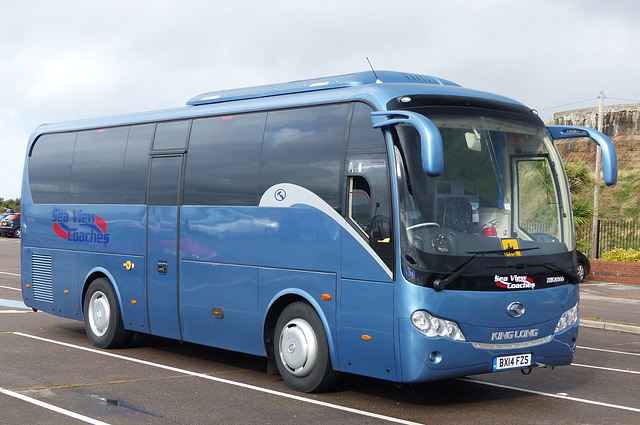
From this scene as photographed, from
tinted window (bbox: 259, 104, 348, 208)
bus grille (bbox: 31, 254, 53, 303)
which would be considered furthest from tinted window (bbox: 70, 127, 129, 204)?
tinted window (bbox: 259, 104, 348, 208)

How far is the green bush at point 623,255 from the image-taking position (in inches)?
1096

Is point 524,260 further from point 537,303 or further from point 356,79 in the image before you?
point 356,79

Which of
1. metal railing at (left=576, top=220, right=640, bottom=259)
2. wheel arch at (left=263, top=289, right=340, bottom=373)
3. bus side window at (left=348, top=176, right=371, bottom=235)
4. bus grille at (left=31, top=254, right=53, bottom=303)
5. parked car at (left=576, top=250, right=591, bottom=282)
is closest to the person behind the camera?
bus side window at (left=348, top=176, right=371, bottom=235)

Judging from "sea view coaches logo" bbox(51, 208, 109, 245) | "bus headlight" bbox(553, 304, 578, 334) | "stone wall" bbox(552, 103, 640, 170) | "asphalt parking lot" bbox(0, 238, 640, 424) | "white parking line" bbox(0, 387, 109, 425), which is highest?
"stone wall" bbox(552, 103, 640, 170)

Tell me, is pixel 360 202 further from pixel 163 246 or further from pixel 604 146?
pixel 163 246

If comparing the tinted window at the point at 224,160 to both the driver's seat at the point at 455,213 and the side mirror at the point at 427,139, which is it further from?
the driver's seat at the point at 455,213

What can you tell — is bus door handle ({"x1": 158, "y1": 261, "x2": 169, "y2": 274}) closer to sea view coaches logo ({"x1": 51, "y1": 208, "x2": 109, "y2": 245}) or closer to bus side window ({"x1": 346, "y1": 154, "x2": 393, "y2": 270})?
sea view coaches logo ({"x1": 51, "y1": 208, "x2": 109, "y2": 245})

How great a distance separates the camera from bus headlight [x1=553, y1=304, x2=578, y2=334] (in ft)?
27.7

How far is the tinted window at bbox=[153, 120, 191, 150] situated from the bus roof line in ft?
1.61

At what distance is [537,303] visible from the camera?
8203 millimetres

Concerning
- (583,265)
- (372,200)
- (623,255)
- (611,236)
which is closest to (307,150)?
(372,200)

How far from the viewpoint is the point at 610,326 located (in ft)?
50.3

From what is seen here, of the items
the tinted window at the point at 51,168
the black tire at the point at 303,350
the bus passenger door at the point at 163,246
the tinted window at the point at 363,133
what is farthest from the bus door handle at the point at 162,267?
the tinted window at the point at 363,133

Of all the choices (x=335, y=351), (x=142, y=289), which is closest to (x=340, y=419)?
(x=335, y=351)
